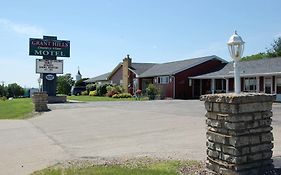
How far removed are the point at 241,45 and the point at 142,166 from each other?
3114mm

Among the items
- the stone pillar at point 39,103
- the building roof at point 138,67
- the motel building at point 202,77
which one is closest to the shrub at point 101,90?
the motel building at point 202,77

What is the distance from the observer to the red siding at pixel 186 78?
42.1 m

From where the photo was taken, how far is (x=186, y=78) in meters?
42.5

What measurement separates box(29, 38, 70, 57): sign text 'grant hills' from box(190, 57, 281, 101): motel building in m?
14.3

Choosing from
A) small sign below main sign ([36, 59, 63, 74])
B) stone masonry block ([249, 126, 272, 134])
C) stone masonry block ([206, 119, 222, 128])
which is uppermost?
small sign below main sign ([36, 59, 63, 74])

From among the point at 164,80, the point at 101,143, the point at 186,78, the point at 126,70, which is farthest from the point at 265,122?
the point at 126,70

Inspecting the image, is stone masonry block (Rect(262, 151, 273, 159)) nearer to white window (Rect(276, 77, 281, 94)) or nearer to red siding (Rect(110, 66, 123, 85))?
white window (Rect(276, 77, 281, 94))

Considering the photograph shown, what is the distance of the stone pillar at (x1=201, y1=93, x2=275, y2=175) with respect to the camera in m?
5.75

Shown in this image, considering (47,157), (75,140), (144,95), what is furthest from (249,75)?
(47,157)

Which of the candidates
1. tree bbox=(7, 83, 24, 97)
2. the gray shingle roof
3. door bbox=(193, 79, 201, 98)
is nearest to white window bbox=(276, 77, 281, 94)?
door bbox=(193, 79, 201, 98)

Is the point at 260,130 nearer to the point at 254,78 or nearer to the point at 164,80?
the point at 254,78

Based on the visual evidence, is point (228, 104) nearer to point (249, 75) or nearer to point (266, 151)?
point (266, 151)

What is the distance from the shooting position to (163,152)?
9312mm

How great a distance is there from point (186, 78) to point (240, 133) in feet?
121
